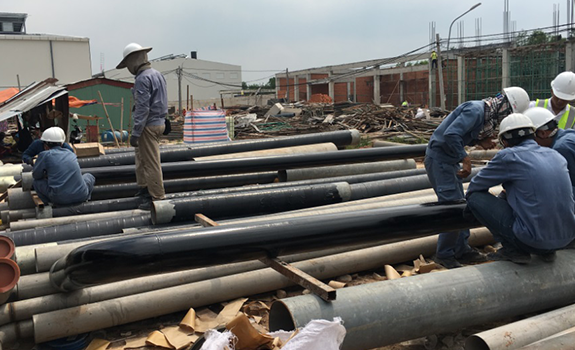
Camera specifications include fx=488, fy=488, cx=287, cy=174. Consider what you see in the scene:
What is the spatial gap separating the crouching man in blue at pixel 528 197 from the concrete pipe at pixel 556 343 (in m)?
0.70

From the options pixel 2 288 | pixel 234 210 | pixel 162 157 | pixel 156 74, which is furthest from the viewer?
pixel 162 157

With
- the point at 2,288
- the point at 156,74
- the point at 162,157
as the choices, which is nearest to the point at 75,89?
the point at 162,157

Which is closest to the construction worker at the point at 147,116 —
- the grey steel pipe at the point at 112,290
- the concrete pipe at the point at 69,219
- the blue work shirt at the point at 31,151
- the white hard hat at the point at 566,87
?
the concrete pipe at the point at 69,219

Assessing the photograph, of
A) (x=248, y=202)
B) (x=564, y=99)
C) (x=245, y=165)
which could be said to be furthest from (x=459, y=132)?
(x=245, y=165)

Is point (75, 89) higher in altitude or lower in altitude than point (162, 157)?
higher

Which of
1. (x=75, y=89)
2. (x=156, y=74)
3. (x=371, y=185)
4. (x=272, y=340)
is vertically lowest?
(x=272, y=340)

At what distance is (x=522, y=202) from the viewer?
3383 mm

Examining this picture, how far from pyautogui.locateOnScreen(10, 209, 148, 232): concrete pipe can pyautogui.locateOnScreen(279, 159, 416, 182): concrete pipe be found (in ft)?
7.81

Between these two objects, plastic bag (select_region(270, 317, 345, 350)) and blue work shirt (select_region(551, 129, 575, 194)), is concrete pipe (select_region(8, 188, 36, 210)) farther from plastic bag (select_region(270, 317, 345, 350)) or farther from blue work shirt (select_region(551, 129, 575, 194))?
blue work shirt (select_region(551, 129, 575, 194))

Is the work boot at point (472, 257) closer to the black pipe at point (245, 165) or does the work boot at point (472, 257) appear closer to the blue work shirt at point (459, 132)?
the blue work shirt at point (459, 132)

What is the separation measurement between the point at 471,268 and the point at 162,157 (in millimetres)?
5344

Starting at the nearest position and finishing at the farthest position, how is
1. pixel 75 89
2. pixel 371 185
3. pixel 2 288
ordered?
pixel 2 288 < pixel 371 185 < pixel 75 89

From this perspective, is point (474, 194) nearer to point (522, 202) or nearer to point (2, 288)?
point (522, 202)

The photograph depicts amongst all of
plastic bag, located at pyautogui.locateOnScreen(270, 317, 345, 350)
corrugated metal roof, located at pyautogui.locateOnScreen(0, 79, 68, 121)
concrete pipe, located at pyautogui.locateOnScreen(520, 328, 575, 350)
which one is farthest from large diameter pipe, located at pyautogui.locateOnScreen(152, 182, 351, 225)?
corrugated metal roof, located at pyautogui.locateOnScreen(0, 79, 68, 121)
